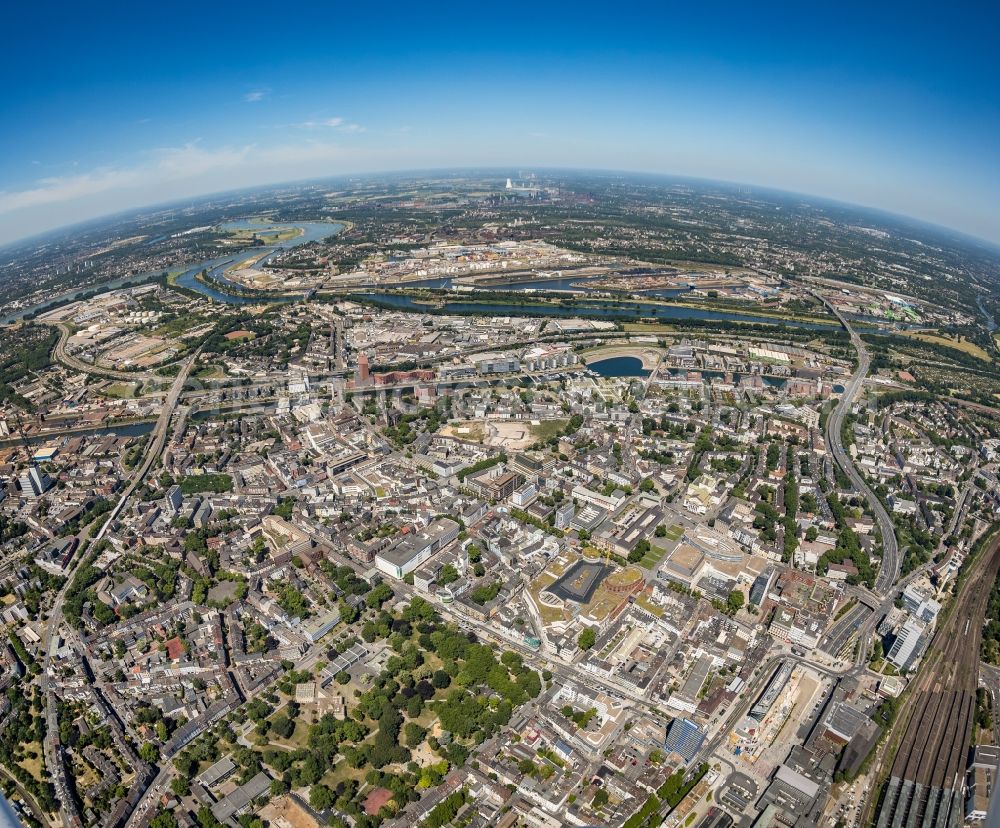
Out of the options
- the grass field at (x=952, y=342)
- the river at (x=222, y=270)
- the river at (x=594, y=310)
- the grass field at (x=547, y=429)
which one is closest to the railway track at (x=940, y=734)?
the grass field at (x=547, y=429)

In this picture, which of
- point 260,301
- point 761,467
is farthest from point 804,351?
point 260,301

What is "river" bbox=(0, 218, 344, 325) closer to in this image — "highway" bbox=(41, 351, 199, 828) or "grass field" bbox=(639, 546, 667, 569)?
"highway" bbox=(41, 351, 199, 828)

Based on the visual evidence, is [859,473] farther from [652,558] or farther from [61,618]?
[61,618]

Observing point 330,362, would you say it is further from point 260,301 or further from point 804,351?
point 804,351

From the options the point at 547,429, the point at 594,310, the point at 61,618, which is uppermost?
the point at 594,310

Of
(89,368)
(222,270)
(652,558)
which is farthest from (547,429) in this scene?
(222,270)

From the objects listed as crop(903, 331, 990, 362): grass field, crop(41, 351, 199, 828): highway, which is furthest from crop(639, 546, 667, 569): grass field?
crop(903, 331, 990, 362): grass field
